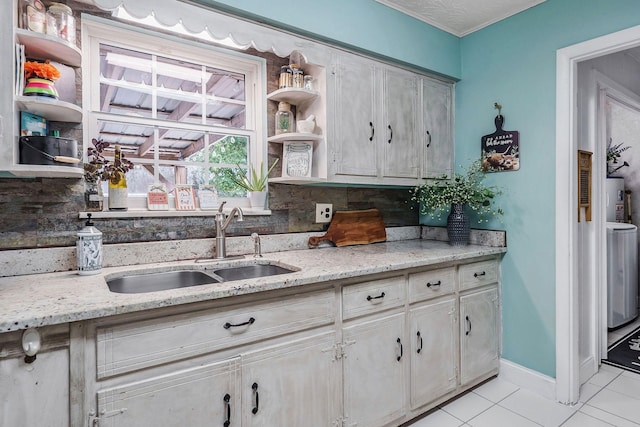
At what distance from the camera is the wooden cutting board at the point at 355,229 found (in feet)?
7.79

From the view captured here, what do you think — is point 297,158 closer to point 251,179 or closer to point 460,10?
point 251,179

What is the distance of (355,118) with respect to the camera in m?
2.18

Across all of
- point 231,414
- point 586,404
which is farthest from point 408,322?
point 586,404

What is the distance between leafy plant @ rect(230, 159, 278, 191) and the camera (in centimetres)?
211

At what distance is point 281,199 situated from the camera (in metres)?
2.22


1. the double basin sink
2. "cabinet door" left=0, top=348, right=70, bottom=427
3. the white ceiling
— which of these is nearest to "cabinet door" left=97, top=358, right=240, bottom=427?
"cabinet door" left=0, top=348, right=70, bottom=427

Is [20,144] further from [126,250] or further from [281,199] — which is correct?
[281,199]

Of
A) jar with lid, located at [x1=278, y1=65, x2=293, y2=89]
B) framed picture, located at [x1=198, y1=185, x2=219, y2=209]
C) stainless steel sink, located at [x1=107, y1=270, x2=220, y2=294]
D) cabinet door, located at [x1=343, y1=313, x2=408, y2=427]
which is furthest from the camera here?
jar with lid, located at [x1=278, y1=65, x2=293, y2=89]

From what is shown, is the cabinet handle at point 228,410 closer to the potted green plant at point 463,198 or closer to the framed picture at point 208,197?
the framed picture at point 208,197

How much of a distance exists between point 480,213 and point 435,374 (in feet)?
3.96

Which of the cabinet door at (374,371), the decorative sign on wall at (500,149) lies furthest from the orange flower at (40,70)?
the decorative sign on wall at (500,149)

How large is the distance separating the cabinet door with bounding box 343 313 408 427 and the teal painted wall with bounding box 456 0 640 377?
3.41 feet

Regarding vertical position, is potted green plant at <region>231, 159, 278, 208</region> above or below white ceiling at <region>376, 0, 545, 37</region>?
below

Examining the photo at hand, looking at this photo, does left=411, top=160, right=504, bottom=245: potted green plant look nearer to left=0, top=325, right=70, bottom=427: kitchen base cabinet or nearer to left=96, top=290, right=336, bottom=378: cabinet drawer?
left=96, top=290, right=336, bottom=378: cabinet drawer
